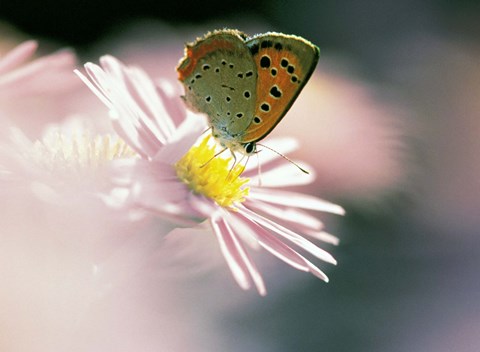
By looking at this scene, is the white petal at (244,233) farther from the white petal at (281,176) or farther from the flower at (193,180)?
→ the white petal at (281,176)

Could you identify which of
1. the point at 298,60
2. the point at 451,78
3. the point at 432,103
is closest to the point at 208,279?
the point at 298,60

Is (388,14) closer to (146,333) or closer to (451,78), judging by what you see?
(451,78)

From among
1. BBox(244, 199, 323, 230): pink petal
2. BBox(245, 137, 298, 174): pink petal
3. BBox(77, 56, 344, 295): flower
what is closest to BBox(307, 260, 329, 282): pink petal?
BBox(77, 56, 344, 295): flower

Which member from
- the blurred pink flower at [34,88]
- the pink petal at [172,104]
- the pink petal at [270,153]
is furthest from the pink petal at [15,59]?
the pink petal at [270,153]

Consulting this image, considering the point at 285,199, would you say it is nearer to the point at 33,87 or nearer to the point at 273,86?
the point at 273,86

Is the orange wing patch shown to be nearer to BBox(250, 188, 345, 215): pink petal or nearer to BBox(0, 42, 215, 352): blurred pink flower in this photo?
BBox(250, 188, 345, 215): pink petal

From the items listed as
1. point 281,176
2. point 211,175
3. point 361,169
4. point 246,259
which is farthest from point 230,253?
point 361,169
